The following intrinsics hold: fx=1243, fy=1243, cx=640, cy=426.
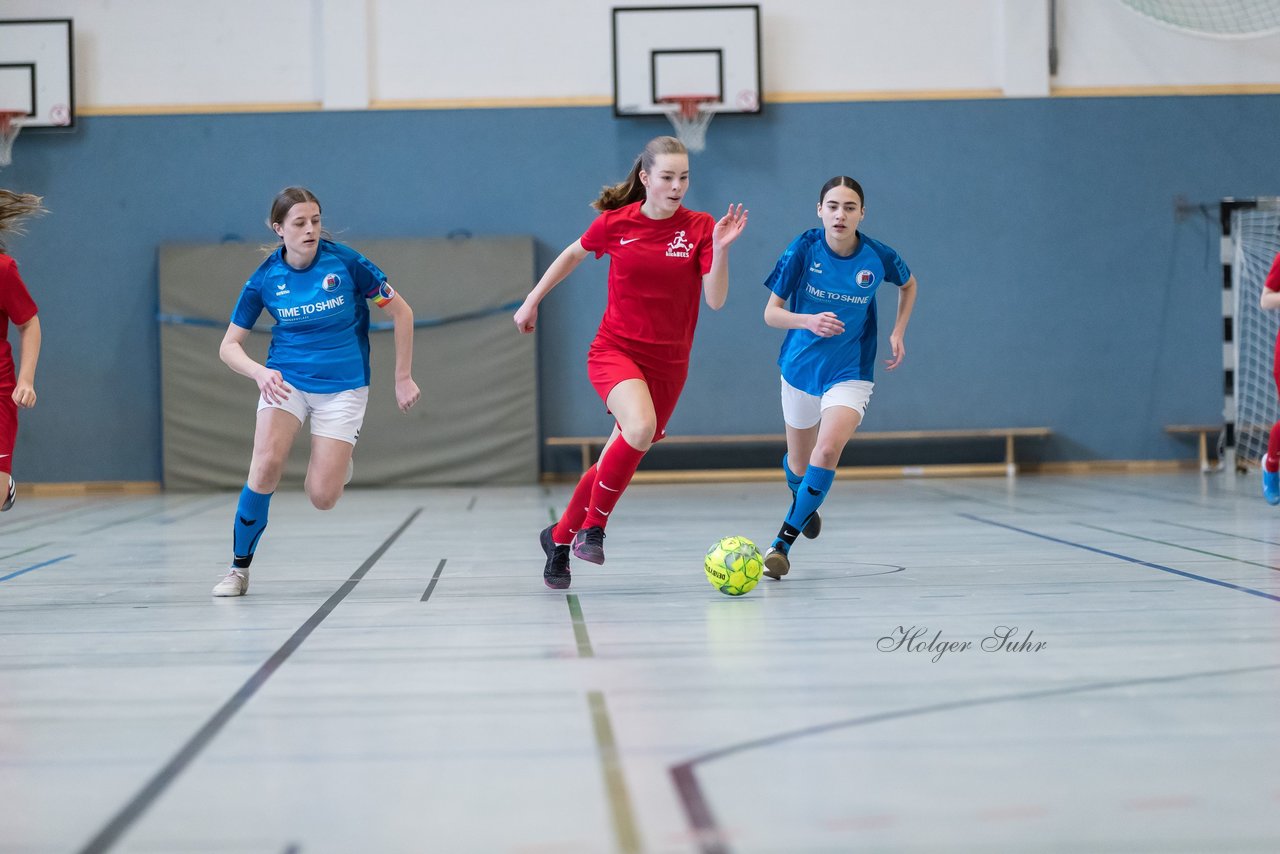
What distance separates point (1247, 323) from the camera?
12.5 metres

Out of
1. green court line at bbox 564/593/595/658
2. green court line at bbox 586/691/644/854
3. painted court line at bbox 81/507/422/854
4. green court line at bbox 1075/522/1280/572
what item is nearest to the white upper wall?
green court line at bbox 1075/522/1280/572

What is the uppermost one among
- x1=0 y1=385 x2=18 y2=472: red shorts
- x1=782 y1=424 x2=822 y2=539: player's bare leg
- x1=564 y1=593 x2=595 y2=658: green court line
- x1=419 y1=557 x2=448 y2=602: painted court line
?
x1=0 y1=385 x2=18 y2=472: red shorts

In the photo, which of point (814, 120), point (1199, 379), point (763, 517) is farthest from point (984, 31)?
point (763, 517)

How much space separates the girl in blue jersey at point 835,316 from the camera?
16.7 feet

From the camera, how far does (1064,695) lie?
9.32 feet

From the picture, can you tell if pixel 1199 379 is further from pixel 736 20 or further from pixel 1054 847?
pixel 1054 847

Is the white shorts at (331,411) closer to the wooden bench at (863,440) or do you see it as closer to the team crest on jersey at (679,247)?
the team crest on jersey at (679,247)

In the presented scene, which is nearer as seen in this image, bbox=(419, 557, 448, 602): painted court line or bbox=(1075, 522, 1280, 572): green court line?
bbox=(419, 557, 448, 602): painted court line

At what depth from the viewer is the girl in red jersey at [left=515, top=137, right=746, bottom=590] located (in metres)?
4.58

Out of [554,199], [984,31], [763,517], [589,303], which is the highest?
[984,31]

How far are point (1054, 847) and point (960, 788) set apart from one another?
304 mm

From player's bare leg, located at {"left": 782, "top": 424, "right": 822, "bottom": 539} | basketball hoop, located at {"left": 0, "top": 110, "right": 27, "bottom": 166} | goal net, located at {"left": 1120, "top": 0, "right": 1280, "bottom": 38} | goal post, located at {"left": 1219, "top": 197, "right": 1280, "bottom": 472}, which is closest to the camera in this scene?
player's bare leg, located at {"left": 782, "top": 424, "right": 822, "bottom": 539}

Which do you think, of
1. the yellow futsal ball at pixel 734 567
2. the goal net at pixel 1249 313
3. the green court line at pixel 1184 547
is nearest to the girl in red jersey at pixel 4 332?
the yellow futsal ball at pixel 734 567

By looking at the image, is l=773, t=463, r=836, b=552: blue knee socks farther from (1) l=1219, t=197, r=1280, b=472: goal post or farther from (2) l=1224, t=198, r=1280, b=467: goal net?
(2) l=1224, t=198, r=1280, b=467: goal net
